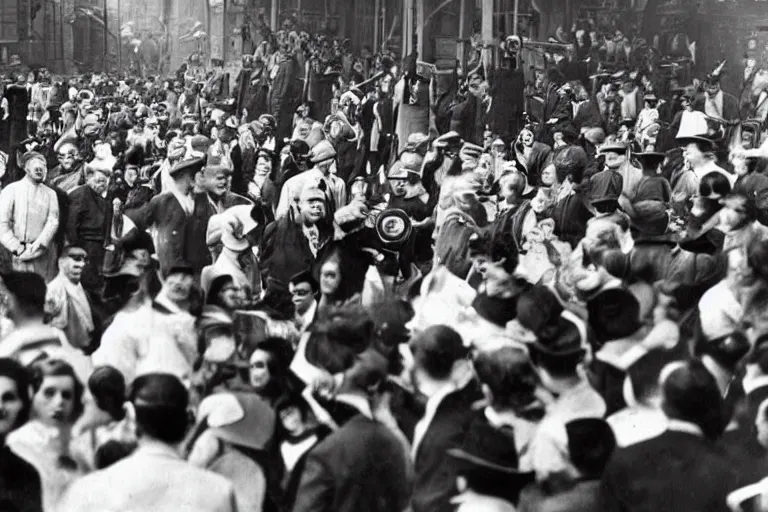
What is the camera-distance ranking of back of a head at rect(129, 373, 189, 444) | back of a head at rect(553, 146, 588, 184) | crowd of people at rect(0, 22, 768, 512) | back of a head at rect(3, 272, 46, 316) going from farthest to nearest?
back of a head at rect(553, 146, 588, 184), back of a head at rect(3, 272, 46, 316), crowd of people at rect(0, 22, 768, 512), back of a head at rect(129, 373, 189, 444)

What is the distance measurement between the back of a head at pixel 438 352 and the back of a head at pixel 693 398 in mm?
900

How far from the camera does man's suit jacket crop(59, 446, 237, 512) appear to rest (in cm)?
546

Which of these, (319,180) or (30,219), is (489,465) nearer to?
(30,219)

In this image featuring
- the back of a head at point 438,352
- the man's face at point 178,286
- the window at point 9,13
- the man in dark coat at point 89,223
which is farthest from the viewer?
the window at point 9,13

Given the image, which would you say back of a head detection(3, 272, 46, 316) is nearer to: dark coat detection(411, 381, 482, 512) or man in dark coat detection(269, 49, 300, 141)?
dark coat detection(411, 381, 482, 512)

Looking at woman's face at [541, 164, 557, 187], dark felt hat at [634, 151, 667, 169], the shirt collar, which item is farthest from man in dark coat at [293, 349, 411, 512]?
dark felt hat at [634, 151, 667, 169]

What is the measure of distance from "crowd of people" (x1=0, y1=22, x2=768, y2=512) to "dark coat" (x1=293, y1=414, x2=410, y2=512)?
12 millimetres

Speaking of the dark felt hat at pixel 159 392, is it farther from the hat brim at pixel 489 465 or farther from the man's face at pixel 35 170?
the man's face at pixel 35 170

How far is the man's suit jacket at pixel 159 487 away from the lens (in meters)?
5.46

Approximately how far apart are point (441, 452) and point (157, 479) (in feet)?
3.94

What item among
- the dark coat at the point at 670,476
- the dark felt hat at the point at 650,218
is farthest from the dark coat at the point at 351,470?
the dark felt hat at the point at 650,218

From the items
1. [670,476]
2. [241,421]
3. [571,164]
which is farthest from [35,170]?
[670,476]

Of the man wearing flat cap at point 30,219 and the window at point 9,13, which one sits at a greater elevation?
the window at point 9,13

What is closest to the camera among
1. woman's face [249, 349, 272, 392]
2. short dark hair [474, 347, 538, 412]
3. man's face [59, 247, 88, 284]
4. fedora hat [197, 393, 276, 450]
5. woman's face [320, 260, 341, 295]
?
short dark hair [474, 347, 538, 412]
